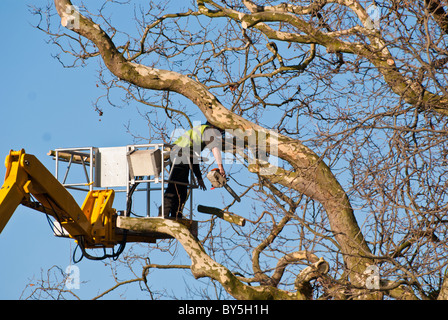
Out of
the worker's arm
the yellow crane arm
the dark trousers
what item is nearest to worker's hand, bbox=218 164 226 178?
the worker's arm

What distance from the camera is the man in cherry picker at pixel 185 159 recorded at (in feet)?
34.0

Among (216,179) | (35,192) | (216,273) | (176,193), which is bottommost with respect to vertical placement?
(216,273)

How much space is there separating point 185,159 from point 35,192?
7.28 ft

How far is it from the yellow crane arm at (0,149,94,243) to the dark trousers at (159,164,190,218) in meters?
1.19

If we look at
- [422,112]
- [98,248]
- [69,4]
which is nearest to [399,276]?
[422,112]

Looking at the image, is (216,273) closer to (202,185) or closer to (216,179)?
(216,179)

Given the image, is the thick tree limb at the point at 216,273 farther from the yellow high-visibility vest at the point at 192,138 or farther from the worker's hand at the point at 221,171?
the yellow high-visibility vest at the point at 192,138

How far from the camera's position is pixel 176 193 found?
10883mm

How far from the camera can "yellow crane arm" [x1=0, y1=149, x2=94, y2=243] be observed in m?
9.36

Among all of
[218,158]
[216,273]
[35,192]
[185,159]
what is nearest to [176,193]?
[185,159]

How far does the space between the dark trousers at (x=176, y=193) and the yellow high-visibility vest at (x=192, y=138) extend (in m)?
0.38

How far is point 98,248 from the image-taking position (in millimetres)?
11297
